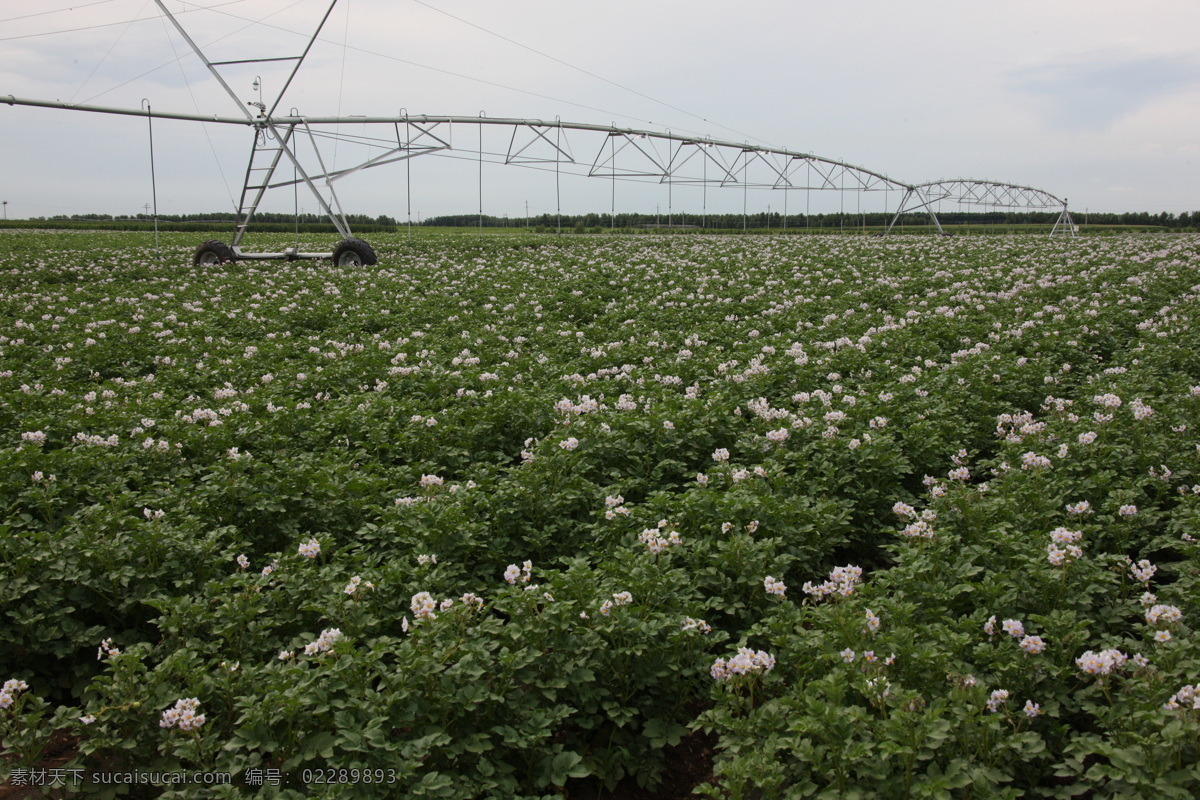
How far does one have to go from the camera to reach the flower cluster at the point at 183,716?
3.14 m

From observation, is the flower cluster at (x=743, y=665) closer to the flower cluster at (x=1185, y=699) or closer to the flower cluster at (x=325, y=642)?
the flower cluster at (x=1185, y=699)

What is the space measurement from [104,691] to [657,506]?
10.3 feet

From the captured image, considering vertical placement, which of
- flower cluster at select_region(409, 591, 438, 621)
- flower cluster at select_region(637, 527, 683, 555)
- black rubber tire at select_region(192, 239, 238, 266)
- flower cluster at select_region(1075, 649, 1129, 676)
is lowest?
flower cluster at select_region(1075, 649, 1129, 676)

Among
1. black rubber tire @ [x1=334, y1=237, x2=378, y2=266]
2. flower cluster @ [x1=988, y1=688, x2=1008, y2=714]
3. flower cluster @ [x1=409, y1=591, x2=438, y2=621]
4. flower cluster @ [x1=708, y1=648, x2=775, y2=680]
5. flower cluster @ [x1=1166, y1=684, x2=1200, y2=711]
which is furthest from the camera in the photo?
black rubber tire @ [x1=334, y1=237, x2=378, y2=266]

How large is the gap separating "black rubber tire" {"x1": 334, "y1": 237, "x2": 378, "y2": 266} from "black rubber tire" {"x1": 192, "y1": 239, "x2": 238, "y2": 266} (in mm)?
3323

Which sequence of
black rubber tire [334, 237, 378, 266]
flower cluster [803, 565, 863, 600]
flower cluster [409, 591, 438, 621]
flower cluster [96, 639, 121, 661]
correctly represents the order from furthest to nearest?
1. black rubber tire [334, 237, 378, 266]
2. flower cluster [803, 565, 863, 600]
3. flower cluster [409, 591, 438, 621]
4. flower cluster [96, 639, 121, 661]

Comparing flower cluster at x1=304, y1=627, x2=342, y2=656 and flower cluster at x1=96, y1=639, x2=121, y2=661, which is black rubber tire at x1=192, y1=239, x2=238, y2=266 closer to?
flower cluster at x1=96, y1=639, x2=121, y2=661

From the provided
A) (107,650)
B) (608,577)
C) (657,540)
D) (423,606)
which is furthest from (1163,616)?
(107,650)

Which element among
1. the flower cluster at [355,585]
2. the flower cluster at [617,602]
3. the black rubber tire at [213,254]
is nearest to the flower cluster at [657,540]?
the flower cluster at [617,602]

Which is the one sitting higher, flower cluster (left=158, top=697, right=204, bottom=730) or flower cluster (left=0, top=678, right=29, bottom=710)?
flower cluster (left=0, top=678, right=29, bottom=710)

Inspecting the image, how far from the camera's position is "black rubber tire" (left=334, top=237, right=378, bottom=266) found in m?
23.6

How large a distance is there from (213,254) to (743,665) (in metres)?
24.8

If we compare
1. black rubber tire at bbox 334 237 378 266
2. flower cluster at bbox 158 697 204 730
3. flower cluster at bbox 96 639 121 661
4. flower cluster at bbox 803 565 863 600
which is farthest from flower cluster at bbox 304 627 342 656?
black rubber tire at bbox 334 237 378 266

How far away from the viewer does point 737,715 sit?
361 cm
